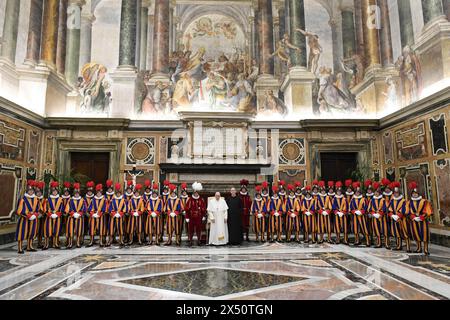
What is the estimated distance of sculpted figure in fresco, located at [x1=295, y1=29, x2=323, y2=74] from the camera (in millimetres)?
11781

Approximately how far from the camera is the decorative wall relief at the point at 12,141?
820 cm

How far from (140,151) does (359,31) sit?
974 centimetres

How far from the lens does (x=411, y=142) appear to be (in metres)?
8.98

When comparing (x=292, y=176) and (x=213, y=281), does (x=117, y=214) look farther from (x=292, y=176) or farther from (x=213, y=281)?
(x=292, y=176)

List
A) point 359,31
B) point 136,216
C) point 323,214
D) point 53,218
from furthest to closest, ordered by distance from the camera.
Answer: point 359,31 → point 323,214 → point 136,216 → point 53,218

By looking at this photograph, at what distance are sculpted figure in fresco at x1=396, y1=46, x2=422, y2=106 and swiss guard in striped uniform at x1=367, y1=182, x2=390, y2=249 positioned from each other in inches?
152

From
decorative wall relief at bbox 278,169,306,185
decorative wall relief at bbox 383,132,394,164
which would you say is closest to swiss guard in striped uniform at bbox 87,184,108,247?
decorative wall relief at bbox 278,169,306,185

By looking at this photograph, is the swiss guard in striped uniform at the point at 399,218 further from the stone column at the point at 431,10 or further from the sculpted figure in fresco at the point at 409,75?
the stone column at the point at 431,10

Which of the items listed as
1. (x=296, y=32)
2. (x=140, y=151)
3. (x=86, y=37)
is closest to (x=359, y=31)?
(x=296, y=32)

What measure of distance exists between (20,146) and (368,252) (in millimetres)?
10080

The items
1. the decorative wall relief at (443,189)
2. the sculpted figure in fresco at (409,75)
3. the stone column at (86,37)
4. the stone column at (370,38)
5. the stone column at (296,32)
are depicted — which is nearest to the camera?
the decorative wall relief at (443,189)

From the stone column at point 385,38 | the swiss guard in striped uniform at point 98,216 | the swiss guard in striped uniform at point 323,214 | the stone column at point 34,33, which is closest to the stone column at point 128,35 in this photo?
the stone column at point 34,33

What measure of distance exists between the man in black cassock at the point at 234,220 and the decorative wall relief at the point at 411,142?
17.9 ft

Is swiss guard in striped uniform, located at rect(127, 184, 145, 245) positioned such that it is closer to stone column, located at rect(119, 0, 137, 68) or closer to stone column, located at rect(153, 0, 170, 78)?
stone column, located at rect(153, 0, 170, 78)
